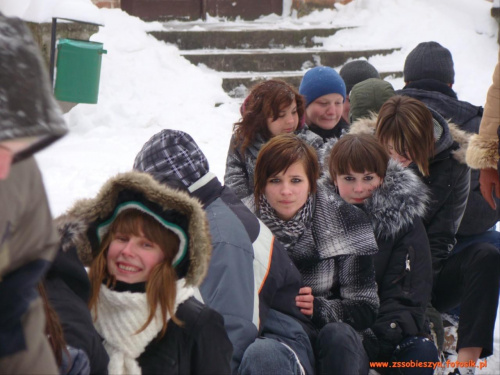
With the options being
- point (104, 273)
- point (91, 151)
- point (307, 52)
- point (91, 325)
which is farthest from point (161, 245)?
point (307, 52)

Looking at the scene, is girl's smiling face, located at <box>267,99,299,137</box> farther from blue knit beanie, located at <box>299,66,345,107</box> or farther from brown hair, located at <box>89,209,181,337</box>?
brown hair, located at <box>89,209,181,337</box>

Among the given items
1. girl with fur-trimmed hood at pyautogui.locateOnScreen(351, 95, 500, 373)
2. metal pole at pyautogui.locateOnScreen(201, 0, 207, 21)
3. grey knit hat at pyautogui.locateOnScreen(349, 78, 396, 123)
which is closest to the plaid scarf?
girl with fur-trimmed hood at pyautogui.locateOnScreen(351, 95, 500, 373)

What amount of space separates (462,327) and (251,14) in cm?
807

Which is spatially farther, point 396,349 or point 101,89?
point 101,89

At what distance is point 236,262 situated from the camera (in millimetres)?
2664

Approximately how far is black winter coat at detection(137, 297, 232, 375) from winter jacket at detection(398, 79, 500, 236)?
221 cm

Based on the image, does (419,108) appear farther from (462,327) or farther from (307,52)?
(307,52)

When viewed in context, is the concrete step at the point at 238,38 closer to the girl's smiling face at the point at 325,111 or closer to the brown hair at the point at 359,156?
the girl's smiling face at the point at 325,111

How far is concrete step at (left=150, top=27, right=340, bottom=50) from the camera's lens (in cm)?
1013

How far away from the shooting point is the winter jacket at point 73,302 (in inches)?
76.9

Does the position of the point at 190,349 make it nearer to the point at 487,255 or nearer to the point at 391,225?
the point at 391,225

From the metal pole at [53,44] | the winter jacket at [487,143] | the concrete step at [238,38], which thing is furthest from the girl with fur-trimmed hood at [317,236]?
the concrete step at [238,38]

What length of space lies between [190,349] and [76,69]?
582 cm

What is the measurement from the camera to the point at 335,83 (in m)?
4.62
